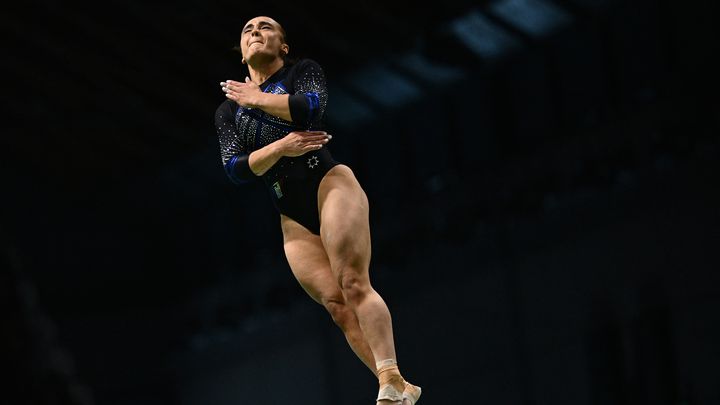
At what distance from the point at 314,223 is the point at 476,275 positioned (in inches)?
652

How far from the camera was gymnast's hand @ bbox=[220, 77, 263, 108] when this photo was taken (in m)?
6.04

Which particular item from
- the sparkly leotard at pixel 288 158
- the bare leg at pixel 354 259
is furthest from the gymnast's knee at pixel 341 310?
the sparkly leotard at pixel 288 158

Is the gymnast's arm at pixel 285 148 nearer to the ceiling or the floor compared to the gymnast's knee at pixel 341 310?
nearer to the ceiling

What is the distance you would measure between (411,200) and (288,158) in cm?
1775

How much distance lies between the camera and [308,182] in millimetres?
6262

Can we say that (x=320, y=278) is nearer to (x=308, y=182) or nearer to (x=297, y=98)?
(x=308, y=182)

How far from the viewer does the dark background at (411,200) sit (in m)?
19.0

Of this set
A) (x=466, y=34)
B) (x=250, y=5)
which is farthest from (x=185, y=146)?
→ (x=466, y=34)

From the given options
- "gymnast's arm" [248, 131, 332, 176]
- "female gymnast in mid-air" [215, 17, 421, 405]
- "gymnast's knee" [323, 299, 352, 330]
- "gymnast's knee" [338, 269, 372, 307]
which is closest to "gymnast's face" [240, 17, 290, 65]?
"female gymnast in mid-air" [215, 17, 421, 405]

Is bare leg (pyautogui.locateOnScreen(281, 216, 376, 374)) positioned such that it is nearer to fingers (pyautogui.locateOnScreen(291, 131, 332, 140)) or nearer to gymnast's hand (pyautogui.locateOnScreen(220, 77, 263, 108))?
fingers (pyautogui.locateOnScreen(291, 131, 332, 140))

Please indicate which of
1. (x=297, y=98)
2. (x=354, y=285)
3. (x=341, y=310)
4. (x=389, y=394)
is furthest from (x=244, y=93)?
(x=389, y=394)

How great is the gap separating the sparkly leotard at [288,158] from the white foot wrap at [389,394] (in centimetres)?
107

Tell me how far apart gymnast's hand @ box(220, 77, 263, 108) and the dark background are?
11.9 metres

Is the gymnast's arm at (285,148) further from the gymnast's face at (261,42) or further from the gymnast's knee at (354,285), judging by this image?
the gymnast's knee at (354,285)
